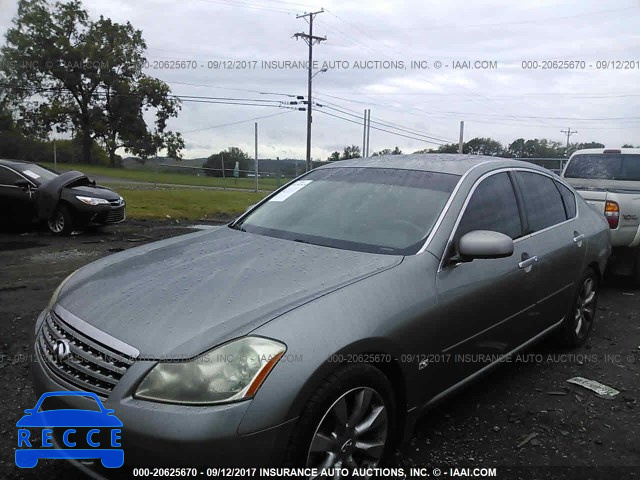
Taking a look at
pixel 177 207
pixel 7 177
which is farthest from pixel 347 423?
pixel 177 207

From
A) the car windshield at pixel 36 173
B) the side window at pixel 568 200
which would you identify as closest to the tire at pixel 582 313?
the side window at pixel 568 200

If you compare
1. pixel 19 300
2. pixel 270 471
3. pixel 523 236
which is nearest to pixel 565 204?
pixel 523 236

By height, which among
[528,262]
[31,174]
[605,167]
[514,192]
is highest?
[605,167]

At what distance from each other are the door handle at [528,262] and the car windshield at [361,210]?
0.70m

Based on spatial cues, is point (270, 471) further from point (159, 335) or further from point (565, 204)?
point (565, 204)

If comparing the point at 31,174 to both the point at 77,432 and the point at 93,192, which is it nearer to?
the point at 93,192

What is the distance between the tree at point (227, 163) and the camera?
42750 millimetres

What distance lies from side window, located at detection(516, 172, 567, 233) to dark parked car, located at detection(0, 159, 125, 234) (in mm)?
8748

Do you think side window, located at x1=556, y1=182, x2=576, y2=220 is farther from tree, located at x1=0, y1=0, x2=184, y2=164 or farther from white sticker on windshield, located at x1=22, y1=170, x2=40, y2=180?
tree, located at x1=0, y1=0, x2=184, y2=164

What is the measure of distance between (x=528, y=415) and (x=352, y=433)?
5.42 ft

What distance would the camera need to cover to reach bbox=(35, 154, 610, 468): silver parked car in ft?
6.55

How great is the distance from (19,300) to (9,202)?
5817mm

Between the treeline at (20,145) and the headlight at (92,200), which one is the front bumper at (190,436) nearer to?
the headlight at (92,200)

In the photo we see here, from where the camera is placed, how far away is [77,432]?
2.17m
